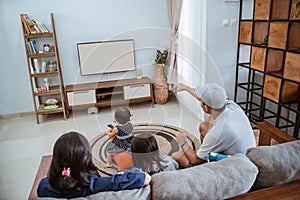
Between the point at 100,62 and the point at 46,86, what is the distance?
2.74 feet

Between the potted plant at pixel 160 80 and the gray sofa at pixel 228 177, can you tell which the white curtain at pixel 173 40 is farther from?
the gray sofa at pixel 228 177

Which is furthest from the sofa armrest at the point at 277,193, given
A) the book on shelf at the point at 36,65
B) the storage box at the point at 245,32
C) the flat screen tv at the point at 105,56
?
the book on shelf at the point at 36,65

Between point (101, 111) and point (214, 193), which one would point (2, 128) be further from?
point (214, 193)

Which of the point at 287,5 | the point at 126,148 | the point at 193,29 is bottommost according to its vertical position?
the point at 126,148

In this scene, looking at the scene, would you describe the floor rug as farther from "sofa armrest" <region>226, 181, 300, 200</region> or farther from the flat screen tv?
"sofa armrest" <region>226, 181, 300, 200</region>

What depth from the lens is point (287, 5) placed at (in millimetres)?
2504

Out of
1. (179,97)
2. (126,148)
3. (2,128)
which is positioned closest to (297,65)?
(126,148)

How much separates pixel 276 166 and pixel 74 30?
3280 millimetres

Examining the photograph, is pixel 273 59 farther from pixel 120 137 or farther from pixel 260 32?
pixel 120 137

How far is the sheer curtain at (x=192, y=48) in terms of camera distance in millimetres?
3090

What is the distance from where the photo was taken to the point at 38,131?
10.7 feet

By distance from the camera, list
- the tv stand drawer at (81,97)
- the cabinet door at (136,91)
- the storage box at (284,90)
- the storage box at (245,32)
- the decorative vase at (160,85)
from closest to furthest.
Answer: the storage box at (284,90) < the storage box at (245,32) < the tv stand drawer at (81,97) < the cabinet door at (136,91) < the decorative vase at (160,85)

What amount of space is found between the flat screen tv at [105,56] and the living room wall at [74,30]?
0.35 ft

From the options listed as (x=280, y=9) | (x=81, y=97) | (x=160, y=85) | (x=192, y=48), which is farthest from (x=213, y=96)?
(x=81, y=97)
